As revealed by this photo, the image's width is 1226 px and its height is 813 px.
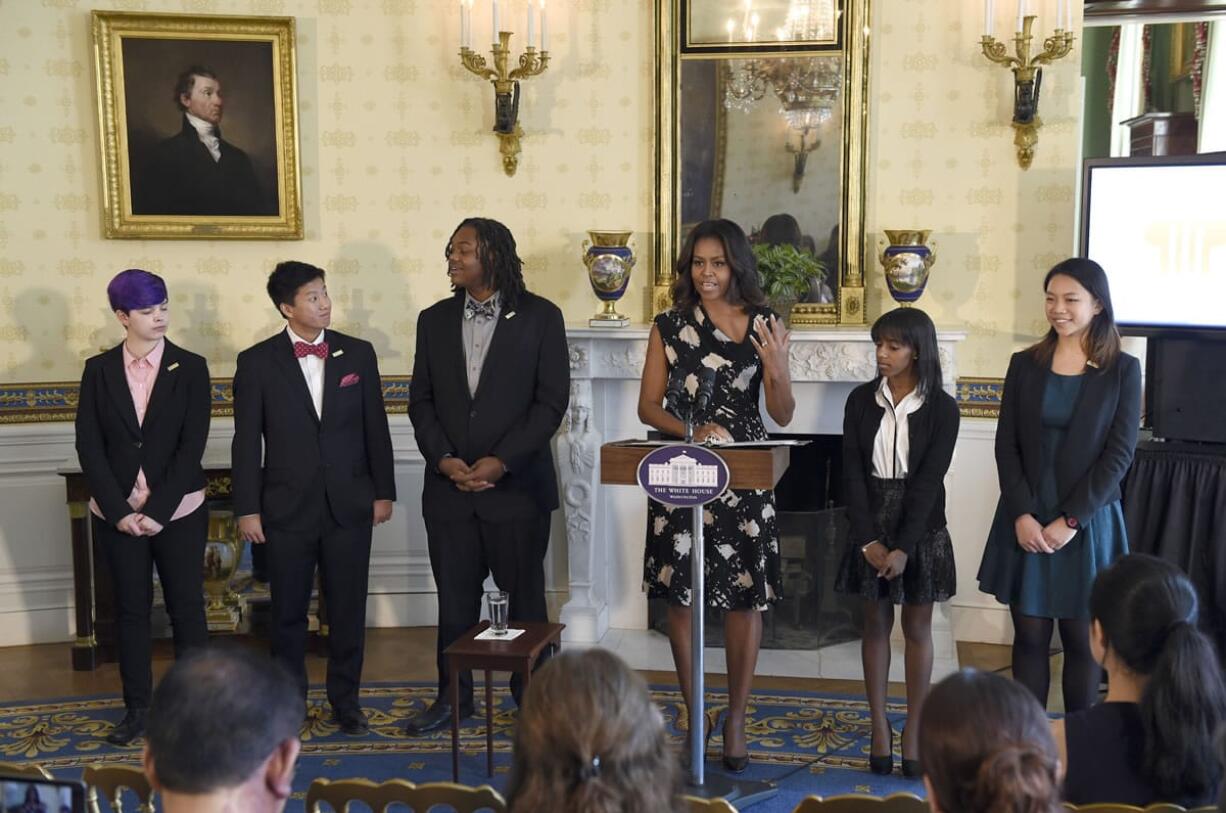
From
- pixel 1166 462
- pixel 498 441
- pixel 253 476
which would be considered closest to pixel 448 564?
pixel 498 441

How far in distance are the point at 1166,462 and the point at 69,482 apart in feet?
13.6

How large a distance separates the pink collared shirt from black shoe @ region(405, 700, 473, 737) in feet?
3.38

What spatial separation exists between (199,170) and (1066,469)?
12.1 ft

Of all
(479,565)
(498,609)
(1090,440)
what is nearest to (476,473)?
(479,565)

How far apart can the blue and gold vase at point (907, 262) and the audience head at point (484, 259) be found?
1.59 m

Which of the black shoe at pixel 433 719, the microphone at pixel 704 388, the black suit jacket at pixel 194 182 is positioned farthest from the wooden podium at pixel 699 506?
the black suit jacket at pixel 194 182

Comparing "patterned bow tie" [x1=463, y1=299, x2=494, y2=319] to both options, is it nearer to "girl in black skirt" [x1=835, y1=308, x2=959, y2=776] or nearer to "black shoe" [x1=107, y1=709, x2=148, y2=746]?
"girl in black skirt" [x1=835, y1=308, x2=959, y2=776]

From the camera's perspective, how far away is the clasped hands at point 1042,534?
12.0ft

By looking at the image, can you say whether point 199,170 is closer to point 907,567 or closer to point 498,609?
point 498,609

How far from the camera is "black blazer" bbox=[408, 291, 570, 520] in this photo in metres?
4.16

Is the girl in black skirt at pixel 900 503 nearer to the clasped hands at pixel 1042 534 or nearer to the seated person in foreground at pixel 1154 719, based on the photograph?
the clasped hands at pixel 1042 534

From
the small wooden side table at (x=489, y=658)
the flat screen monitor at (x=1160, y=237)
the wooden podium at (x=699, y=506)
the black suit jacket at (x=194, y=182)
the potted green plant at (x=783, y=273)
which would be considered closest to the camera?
the wooden podium at (x=699, y=506)

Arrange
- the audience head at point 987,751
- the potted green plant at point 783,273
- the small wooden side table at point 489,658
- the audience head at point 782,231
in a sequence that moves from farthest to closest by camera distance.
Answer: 1. the audience head at point 782,231
2. the potted green plant at point 783,273
3. the small wooden side table at point 489,658
4. the audience head at point 987,751

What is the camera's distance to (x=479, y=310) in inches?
166
